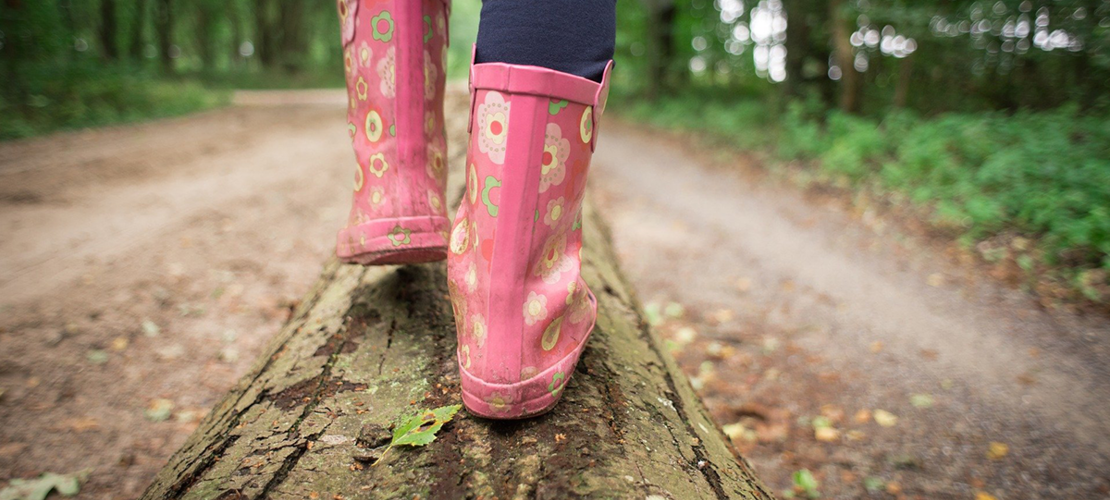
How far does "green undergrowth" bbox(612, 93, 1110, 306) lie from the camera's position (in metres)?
3.33

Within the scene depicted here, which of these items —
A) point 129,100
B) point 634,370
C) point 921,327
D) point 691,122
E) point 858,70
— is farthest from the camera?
point 691,122

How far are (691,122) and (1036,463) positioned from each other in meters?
9.31

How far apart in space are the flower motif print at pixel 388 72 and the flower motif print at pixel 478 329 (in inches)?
21.8

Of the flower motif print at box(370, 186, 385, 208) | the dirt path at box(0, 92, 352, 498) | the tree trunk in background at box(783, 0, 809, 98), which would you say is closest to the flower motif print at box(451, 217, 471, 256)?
the flower motif print at box(370, 186, 385, 208)

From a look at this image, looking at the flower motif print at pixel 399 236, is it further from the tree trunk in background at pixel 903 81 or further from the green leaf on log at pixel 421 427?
the tree trunk in background at pixel 903 81

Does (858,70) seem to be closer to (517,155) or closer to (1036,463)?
(1036,463)

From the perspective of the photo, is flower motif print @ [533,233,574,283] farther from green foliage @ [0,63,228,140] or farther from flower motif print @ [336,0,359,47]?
green foliage @ [0,63,228,140]

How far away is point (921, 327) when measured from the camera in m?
2.94

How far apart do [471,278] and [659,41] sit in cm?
1436

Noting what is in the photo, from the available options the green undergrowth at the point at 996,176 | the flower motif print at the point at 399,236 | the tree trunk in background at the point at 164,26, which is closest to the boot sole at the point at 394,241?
the flower motif print at the point at 399,236

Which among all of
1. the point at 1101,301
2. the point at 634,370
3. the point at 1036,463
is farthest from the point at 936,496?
the point at 1101,301

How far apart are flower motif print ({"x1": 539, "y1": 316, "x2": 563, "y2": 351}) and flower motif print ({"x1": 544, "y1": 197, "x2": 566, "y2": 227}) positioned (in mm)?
179

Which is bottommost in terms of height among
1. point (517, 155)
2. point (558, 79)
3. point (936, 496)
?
point (936, 496)

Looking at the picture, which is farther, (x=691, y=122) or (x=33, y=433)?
(x=691, y=122)
